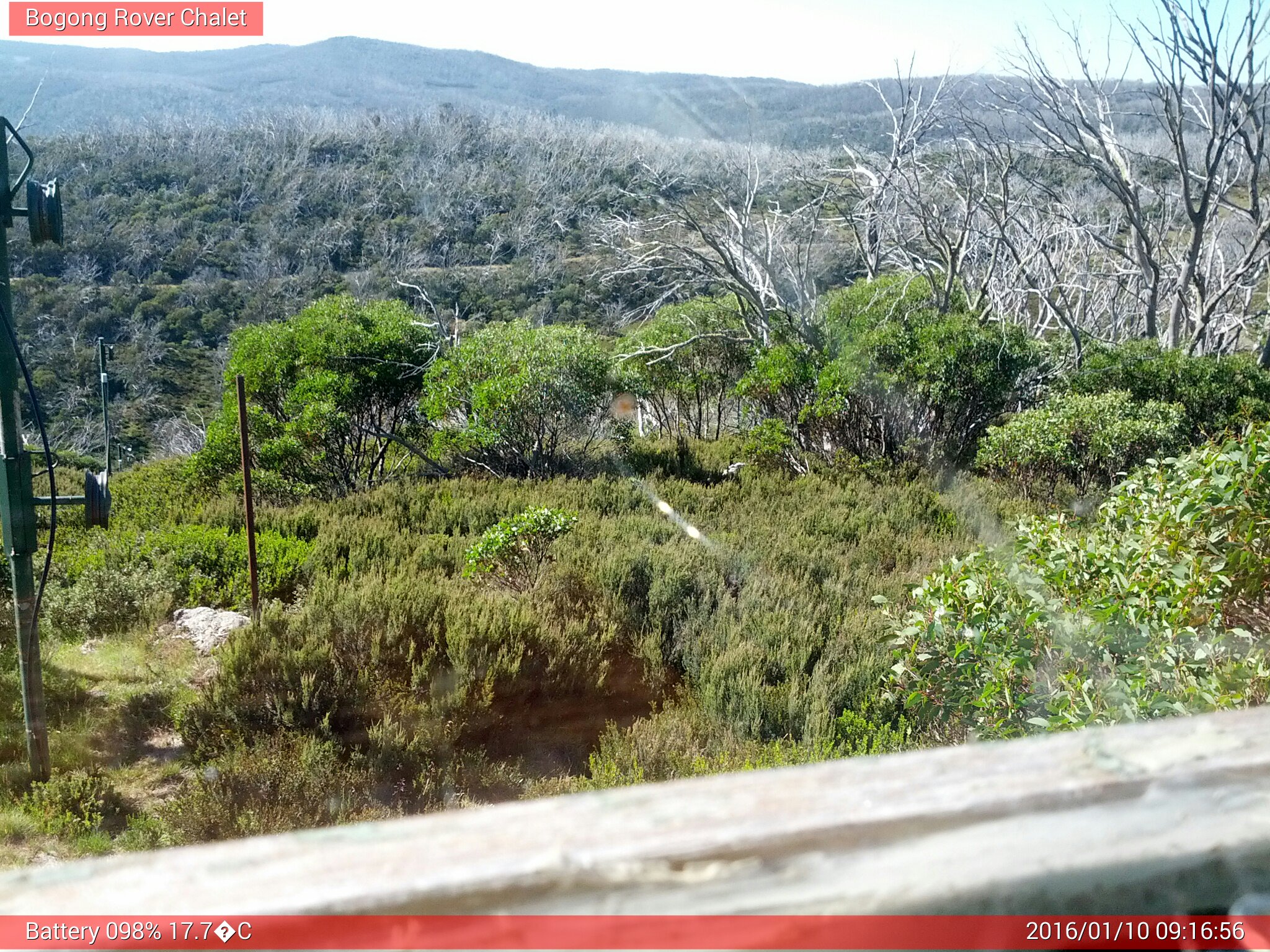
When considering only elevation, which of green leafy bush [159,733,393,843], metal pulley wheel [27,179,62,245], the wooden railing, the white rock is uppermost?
metal pulley wheel [27,179,62,245]

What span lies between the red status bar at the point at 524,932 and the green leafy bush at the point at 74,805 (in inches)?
159

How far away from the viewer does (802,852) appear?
637mm

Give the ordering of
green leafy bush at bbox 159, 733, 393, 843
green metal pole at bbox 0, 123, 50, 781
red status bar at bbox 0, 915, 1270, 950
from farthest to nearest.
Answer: green metal pole at bbox 0, 123, 50, 781 → green leafy bush at bbox 159, 733, 393, 843 → red status bar at bbox 0, 915, 1270, 950

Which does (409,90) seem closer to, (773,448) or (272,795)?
(773,448)

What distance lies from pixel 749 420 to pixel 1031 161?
1467cm

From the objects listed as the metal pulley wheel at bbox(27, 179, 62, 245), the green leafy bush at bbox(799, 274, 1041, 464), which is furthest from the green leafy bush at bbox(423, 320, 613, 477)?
the metal pulley wheel at bbox(27, 179, 62, 245)

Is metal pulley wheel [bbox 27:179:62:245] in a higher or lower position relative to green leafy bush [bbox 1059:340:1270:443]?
higher

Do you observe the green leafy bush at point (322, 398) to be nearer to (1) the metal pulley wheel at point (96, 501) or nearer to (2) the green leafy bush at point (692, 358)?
(2) the green leafy bush at point (692, 358)

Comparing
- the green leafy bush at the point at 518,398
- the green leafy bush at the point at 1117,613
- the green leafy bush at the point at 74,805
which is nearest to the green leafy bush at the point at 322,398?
the green leafy bush at the point at 518,398

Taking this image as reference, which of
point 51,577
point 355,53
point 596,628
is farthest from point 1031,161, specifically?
point 355,53

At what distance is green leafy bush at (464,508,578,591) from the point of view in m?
6.61

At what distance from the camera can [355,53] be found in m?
50.0

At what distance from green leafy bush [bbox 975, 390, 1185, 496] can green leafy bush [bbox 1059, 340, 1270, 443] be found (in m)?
0.48

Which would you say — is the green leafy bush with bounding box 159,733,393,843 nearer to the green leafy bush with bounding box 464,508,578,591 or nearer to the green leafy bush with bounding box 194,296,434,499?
the green leafy bush with bounding box 464,508,578,591
